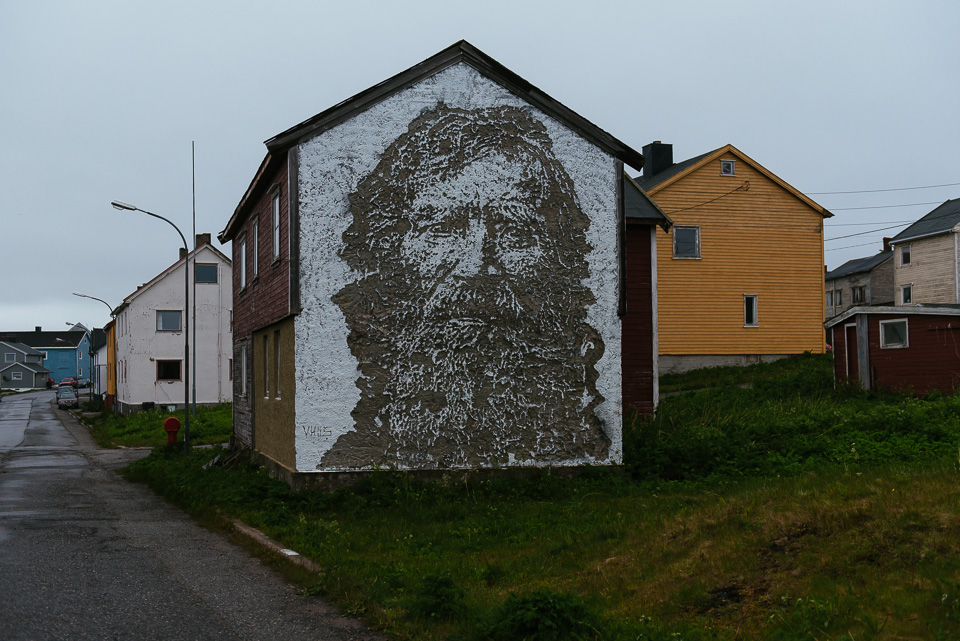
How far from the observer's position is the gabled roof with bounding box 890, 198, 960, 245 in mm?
47188

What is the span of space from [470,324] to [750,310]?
24.4 metres

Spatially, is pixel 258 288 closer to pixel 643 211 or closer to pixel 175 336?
pixel 643 211

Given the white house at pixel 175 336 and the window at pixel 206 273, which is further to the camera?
the window at pixel 206 273

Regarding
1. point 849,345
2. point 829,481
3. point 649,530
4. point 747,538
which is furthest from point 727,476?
point 849,345

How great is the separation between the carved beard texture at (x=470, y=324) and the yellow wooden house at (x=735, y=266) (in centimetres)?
2054

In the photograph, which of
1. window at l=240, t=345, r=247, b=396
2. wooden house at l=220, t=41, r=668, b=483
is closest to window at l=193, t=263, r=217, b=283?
window at l=240, t=345, r=247, b=396

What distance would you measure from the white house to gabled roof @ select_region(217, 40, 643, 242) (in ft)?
113

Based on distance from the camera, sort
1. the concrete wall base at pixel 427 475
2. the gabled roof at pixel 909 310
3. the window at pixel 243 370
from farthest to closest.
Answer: the gabled roof at pixel 909 310 < the window at pixel 243 370 < the concrete wall base at pixel 427 475

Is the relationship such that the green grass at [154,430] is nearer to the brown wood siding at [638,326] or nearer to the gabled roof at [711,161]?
the brown wood siding at [638,326]

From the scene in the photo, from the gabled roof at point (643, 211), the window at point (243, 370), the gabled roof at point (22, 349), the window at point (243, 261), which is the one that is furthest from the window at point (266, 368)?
the gabled roof at point (22, 349)

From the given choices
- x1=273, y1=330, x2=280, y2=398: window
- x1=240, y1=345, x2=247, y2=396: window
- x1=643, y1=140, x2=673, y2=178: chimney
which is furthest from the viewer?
x1=643, y1=140, x2=673, y2=178: chimney

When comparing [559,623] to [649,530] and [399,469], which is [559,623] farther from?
[399,469]

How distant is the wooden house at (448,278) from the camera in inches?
585

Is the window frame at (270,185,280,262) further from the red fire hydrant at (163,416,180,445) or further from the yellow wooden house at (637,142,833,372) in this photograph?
the yellow wooden house at (637,142,833,372)
